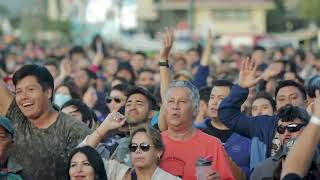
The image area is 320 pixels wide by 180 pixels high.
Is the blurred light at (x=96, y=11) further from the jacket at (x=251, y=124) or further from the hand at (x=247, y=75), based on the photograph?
the jacket at (x=251, y=124)

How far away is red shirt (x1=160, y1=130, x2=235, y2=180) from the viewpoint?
810 centimetres

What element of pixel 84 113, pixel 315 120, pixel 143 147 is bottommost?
pixel 84 113

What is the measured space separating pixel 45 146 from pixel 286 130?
67.1 inches

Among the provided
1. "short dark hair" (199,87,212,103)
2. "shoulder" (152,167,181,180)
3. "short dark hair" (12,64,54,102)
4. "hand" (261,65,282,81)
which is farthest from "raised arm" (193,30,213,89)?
"shoulder" (152,167,181,180)

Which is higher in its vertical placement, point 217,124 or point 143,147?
point 143,147

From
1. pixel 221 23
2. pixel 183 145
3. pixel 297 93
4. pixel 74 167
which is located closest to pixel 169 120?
pixel 183 145

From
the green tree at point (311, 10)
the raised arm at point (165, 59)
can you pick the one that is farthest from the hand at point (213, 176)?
the green tree at point (311, 10)

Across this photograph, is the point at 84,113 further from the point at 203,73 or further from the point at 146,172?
the point at 203,73

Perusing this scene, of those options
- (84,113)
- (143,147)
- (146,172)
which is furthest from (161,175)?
(84,113)

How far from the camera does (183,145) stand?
26.9ft

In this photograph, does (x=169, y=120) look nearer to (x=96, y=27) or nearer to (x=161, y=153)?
(x=161, y=153)

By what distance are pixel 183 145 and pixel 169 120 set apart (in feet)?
0.73

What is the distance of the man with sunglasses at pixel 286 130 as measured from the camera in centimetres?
787

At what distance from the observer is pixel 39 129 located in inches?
324
